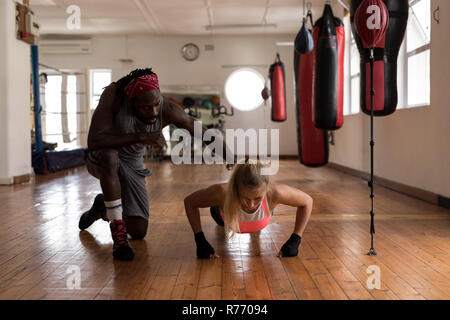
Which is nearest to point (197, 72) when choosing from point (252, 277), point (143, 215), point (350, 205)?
point (350, 205)

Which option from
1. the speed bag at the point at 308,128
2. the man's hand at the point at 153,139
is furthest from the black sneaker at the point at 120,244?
the speed bag at the point at 308,128

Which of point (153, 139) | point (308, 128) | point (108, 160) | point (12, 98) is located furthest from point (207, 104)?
point (153, 139)

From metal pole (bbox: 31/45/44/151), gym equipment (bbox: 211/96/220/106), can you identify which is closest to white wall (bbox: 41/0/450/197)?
gym equipment (bbox: 211/96/220/106)

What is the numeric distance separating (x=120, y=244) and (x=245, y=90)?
394 inches

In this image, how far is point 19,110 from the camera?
6207 millimetres

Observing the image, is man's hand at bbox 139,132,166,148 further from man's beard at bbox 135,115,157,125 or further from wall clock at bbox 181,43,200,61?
wall clock at bbox 181,43,200,61

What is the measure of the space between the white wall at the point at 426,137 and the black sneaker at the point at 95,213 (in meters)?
2.75

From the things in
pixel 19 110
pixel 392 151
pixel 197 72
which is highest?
pixel 197 72

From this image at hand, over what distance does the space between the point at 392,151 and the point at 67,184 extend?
3.92 meters

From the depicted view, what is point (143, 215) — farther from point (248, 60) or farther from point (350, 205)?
point (248, 60)

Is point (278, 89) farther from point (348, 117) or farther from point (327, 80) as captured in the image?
point (327, 80)

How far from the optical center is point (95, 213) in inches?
119

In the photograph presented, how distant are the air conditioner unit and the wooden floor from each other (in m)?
7.53

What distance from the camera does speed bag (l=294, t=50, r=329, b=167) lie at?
182 inches
